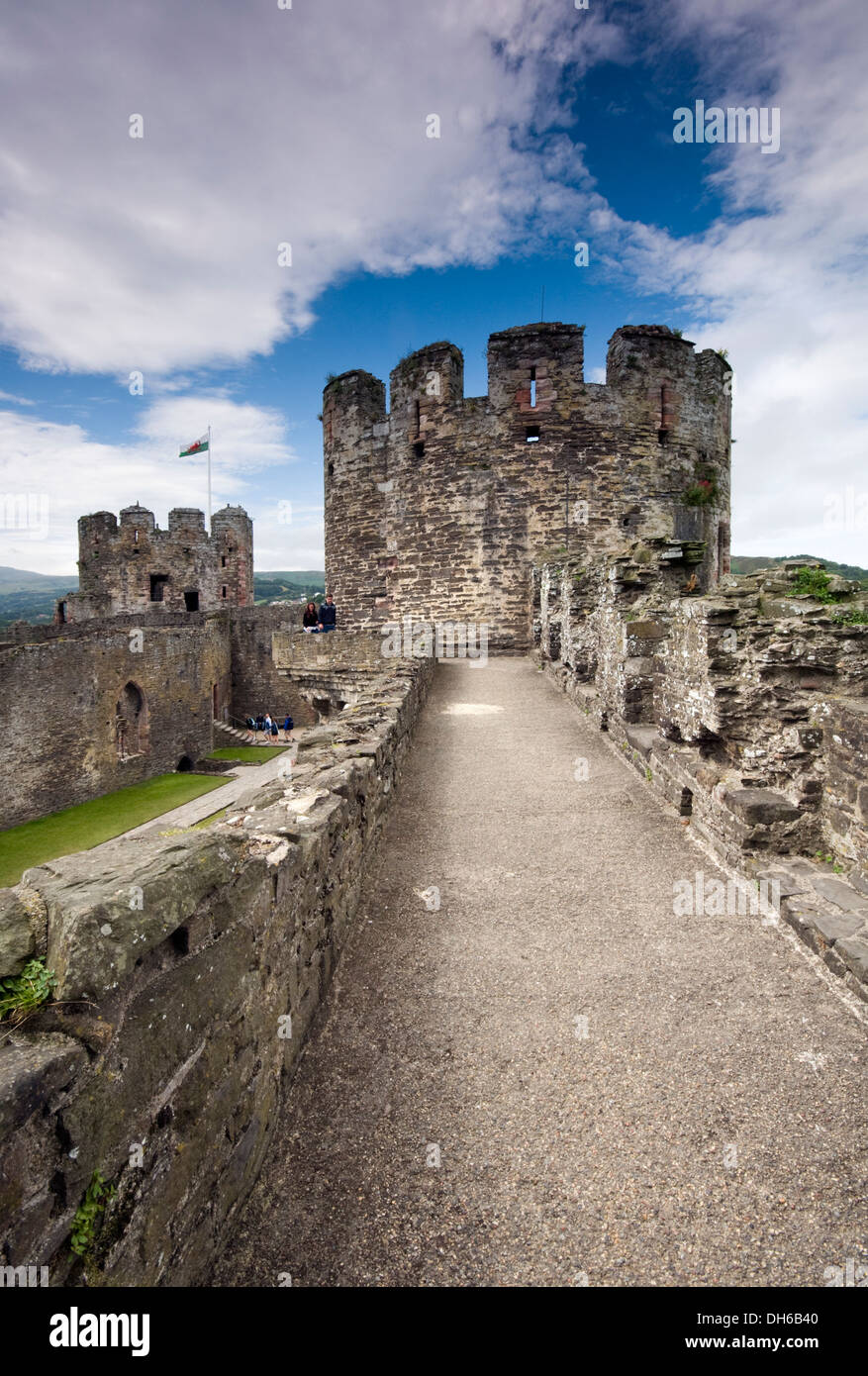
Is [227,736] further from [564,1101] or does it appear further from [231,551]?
[564,1101]

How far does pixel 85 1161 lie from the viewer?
157cm

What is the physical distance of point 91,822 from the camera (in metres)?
17.8

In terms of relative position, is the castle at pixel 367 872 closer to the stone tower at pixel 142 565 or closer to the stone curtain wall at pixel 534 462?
the stone curtain wall at pixel 534 462

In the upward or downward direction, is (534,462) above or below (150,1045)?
above

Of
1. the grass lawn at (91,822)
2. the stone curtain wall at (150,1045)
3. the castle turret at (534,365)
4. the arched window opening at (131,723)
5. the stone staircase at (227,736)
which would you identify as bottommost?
the grass lawn at (91,822)

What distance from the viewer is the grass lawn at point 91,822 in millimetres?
15429

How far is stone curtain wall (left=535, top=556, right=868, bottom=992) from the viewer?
4.08m

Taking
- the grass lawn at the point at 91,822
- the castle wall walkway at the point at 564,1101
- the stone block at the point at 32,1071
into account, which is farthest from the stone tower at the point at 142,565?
the stone block at the point at 32,1071

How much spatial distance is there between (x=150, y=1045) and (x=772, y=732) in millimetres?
4387

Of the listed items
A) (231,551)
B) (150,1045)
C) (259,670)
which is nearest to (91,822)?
(259,670)

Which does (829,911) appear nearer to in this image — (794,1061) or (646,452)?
(794,1061)

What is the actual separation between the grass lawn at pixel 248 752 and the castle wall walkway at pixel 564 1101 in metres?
Answer: 21.5

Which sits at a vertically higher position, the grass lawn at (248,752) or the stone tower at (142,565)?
the stone tower at (142,565)

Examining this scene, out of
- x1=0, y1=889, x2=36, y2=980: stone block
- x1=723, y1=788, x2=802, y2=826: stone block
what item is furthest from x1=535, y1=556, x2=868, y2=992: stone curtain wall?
x1=0, y1=889, x2=36, y2=980: stone block
